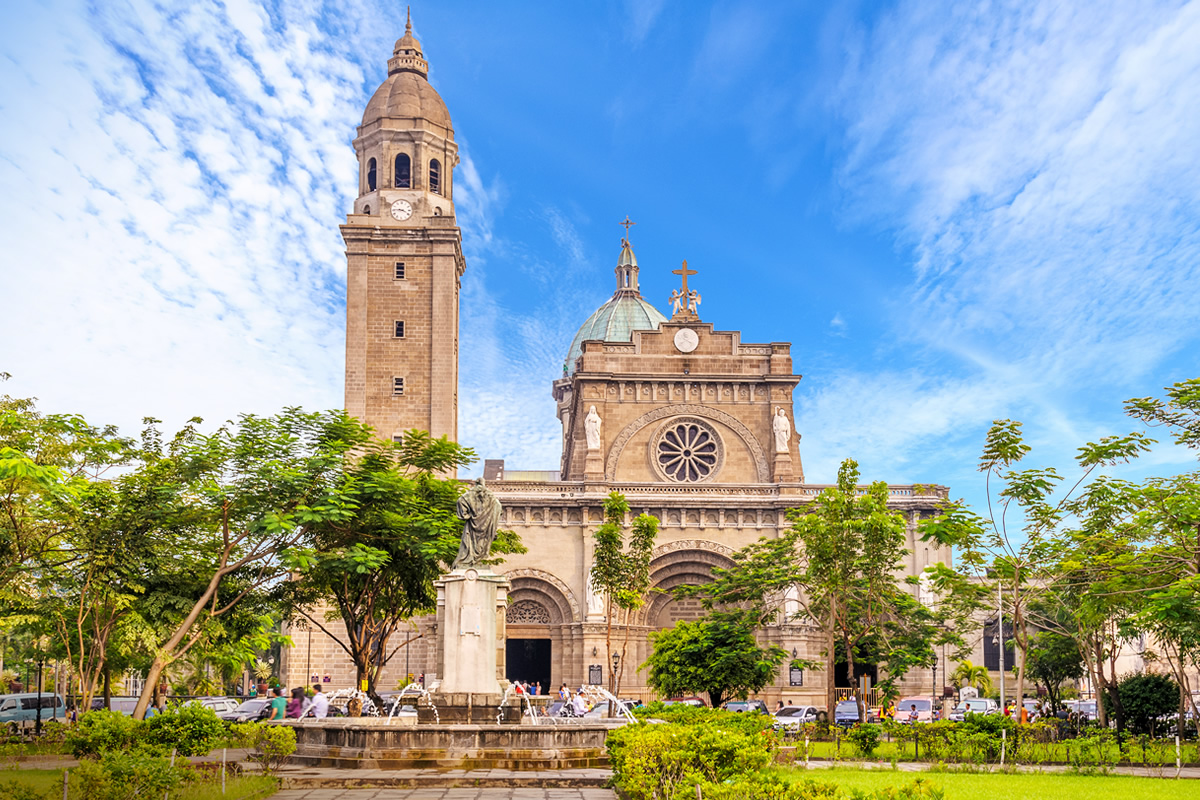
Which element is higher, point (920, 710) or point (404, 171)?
point (404, 171)

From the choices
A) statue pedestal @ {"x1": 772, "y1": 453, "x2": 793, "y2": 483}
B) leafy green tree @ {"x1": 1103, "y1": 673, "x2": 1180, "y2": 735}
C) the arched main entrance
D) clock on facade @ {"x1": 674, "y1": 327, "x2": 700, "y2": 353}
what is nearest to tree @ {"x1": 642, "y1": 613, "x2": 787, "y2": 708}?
leafy green tree @ {"x1": 1103, "y1": 673, "x2": 1180, "y2": 735}

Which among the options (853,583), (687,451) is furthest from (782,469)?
(853,583)

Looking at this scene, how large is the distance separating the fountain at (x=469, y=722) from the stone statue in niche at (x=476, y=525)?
18 millimetres

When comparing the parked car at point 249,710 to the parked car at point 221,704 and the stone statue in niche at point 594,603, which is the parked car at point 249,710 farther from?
the stone statue in niche at point 594,603

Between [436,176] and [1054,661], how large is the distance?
111 feet

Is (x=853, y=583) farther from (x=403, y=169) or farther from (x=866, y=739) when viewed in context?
(x=403, y=169)

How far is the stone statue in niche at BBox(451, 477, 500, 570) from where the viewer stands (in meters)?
19.9

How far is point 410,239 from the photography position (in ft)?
164

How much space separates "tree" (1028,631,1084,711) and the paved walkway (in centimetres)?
2740

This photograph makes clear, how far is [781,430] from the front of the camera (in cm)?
4859

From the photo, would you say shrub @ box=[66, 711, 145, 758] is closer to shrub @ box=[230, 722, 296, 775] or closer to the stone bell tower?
shrub @ box=[230, 722, 296, 775]

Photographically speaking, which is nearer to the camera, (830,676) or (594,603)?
(830,676)

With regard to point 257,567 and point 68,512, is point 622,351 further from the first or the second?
point 68,512

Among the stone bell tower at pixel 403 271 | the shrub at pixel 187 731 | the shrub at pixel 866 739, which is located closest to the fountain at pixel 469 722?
the shrub at pixel 187 731
